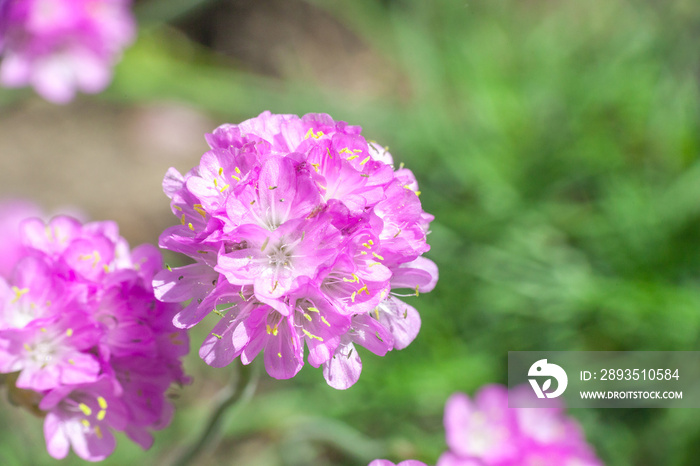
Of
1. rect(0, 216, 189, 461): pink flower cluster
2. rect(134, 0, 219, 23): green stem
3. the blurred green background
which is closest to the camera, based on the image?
rect(0, 216, 189, 461): pink flower cluster

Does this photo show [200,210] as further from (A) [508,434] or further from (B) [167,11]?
(B) [167,11]

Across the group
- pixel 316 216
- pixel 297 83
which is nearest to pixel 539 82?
pixel 297 83

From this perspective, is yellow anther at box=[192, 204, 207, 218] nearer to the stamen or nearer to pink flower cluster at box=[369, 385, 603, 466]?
the stamen

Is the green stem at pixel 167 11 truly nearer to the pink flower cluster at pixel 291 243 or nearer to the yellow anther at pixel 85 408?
the pink flower cluster at pixel 291 243

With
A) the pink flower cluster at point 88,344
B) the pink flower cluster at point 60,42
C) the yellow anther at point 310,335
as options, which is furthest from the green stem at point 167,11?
the yellow anther at point 310,335

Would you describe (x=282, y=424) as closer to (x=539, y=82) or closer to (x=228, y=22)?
(x=539, y=82)

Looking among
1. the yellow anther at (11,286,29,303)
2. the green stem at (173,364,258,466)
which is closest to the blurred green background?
the green stem at (173,364,258,466)

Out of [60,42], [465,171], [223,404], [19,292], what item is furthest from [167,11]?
[223,404]
